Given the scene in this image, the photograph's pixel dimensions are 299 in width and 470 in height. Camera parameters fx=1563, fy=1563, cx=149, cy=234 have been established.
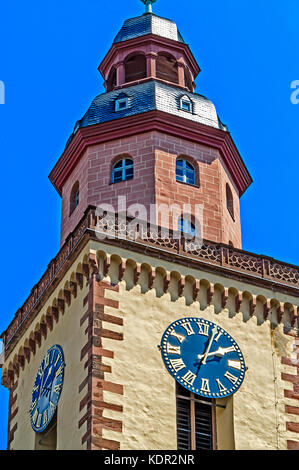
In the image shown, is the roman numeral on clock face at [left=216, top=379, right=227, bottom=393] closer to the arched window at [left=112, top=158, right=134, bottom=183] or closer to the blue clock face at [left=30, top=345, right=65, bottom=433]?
the blue clock face at [left=30, top=345, right=65, bottom=433]

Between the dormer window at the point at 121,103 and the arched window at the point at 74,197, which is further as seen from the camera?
the dormer window at the point at 121,103

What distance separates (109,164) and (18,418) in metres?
7.97

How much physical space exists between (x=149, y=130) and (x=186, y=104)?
1950 millimetres

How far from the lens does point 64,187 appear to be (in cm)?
4862

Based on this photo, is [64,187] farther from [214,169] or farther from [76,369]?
[76,369]

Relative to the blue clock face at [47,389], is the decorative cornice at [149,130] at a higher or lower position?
higher


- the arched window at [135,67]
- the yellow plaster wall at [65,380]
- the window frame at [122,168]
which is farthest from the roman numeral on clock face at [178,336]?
the arched window at [135,67]

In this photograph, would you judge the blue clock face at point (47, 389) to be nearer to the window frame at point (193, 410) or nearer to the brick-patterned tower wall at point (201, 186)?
the window frame at point (193, 410)

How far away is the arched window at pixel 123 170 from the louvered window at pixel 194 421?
24.7ft

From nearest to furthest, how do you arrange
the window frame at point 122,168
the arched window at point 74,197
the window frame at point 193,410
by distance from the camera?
1. the window frame at point 193,410
2. the window frame at point 122,168
3. the arched window at point 74,197

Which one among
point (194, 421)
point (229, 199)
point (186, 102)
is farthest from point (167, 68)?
point (194, 421)

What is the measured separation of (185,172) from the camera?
152 ft

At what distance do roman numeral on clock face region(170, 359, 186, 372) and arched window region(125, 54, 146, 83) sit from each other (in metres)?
12.8

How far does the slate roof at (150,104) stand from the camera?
47.4 m
